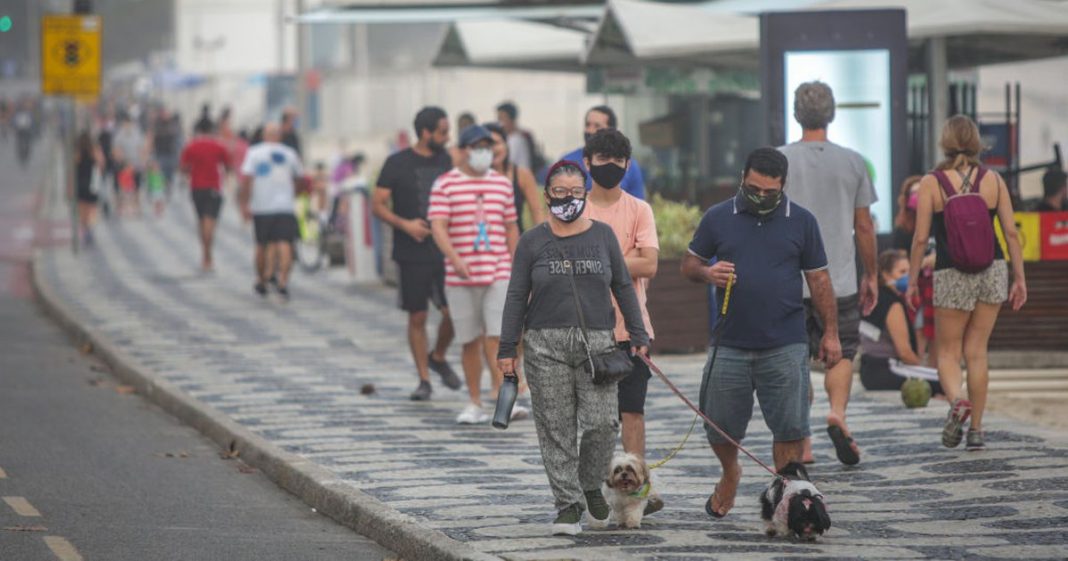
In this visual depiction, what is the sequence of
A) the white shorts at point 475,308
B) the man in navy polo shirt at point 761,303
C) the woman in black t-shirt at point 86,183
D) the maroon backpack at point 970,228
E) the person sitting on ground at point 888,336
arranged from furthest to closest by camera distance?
the woman in black t-shirt at point 86,183 < the person sitting on ground at point 888,336 < the white shorts at point 475,308 < the maroon backpack at point 970,228 < the man in navy polo shirt at point 761,303

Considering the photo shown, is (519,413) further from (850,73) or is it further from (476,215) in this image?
(850,73)

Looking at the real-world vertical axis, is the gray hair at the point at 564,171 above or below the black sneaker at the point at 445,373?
above

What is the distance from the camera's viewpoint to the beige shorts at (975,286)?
35.1ft

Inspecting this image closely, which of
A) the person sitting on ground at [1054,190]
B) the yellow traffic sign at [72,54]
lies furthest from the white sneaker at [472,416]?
the yellow traffic sign at [72,54]

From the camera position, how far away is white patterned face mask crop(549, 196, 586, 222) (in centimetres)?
854

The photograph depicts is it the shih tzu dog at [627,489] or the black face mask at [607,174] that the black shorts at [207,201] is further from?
the shih tzu dog at [627,489]

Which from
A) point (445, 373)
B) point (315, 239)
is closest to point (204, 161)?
point (315, 239)

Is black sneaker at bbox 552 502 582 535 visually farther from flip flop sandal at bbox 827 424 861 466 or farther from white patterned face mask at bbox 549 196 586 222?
flip flop sandal at bbox 827 424 861 466

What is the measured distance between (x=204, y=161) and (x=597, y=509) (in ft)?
53.9

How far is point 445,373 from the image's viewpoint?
46.4 feet

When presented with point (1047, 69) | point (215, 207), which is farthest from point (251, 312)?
point (1047, 69)

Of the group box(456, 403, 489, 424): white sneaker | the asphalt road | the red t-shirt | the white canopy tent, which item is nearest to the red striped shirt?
box(456, 403, 489, 424): white sneaker

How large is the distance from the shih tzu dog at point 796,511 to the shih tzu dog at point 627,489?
0.51 meters

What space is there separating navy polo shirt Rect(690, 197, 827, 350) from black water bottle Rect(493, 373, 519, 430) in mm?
955
